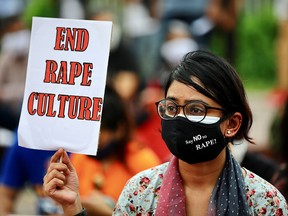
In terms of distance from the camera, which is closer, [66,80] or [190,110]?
[190,110]

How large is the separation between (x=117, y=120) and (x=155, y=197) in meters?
2.33

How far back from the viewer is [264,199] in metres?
3.89

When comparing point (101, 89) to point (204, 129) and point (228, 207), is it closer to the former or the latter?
point (204, 129)

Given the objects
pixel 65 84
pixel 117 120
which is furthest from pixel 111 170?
pixel 65 84

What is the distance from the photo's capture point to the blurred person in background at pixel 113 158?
6.03m

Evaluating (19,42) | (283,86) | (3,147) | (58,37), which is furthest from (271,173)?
(283,86)

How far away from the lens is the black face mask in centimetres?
388

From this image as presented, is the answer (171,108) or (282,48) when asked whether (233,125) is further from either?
(282,48)

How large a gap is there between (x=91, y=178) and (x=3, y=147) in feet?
13.0

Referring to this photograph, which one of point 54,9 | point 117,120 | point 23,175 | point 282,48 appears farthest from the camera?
point 54,9

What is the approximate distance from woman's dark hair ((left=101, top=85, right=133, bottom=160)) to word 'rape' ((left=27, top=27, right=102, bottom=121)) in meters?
2.07

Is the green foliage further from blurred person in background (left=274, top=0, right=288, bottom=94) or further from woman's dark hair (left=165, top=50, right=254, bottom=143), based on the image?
woman's dark hair (left=165, top=50, right=254, bottom=143)

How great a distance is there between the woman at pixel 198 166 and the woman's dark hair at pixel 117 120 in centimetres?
216

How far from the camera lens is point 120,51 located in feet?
35.1
